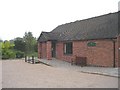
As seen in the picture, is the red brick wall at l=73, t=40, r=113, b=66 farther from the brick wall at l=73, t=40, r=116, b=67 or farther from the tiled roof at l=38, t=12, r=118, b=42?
the tiled roof at l=38, t=12, r=118, b=42

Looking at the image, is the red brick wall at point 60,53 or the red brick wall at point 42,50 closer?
the red brick wall at point 60,53

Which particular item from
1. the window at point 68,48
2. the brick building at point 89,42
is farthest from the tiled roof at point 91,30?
the window at point 68,48

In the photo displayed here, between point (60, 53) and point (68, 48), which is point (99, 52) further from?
point (60, 53)

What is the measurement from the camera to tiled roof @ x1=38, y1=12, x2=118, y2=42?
75.2 ft

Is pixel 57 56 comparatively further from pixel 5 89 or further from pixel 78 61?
pixel 5 89

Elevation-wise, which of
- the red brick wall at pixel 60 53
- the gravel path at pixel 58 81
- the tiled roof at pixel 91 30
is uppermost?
the tiled roof at pixel 91 30

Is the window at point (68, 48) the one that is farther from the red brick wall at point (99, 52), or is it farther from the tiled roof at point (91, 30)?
the red brick wall at point (99, 52)

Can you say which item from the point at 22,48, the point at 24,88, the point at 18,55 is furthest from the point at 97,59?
the point at 22,48

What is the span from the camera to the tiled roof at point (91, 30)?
22.9 metres

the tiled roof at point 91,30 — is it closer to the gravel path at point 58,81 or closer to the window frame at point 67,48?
the window frame at point 67,48

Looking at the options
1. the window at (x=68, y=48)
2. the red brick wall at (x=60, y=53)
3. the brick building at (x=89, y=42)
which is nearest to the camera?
the brick building at (x=89, y=42)

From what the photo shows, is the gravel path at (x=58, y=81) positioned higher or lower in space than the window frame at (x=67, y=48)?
lower

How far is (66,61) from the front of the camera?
29.1m

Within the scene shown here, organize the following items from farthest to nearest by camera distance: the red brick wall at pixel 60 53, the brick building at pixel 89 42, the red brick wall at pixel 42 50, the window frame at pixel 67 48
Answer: the red brick wall at pixel 42 50 → the red brick wall at pixel 60 53 → the window frame at pixel 67 48 → the brick building at pixel 89 42
